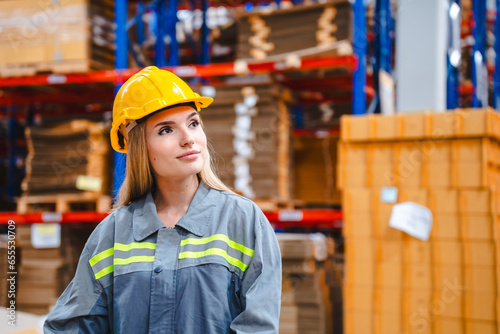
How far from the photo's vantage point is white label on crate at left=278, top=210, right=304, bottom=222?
5004 millimetres

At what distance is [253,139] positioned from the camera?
5.16m

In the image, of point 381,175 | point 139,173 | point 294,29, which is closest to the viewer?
point 139,173

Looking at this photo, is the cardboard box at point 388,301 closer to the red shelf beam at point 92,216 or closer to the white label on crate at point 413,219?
the white label on crate at point 413,219

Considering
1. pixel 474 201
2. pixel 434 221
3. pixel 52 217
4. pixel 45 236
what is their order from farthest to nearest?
pixel 45 236
pixel 52 217
pixel 434 221
pixel 474 201

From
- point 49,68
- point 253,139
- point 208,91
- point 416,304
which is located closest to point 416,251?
point 416,304

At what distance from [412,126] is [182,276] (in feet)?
9.47

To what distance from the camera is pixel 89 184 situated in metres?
5.61

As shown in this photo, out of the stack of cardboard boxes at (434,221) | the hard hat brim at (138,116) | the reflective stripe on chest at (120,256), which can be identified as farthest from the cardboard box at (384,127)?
the reflective stripe on chest at (120,256)

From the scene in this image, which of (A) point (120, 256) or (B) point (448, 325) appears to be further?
(B) point (448, 325)

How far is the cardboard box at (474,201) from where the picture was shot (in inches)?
155

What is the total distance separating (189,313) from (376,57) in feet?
15.0

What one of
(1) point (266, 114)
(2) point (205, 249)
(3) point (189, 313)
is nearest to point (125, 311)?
(3) point (189, 313)

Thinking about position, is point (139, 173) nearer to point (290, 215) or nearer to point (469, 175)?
point (469, 175)

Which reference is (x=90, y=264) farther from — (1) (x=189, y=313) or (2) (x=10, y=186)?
(2) (x=10, y=186)
